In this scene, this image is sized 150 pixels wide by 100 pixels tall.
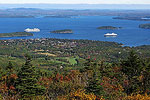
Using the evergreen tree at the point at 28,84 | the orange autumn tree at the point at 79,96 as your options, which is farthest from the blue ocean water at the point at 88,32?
the orange autumn tree at the point at 79,96

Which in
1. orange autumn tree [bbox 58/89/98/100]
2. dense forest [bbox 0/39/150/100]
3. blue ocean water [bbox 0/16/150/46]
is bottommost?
blue ocean water [bbox 0/16/150/46]

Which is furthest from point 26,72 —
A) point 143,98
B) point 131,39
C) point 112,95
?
point 131,39

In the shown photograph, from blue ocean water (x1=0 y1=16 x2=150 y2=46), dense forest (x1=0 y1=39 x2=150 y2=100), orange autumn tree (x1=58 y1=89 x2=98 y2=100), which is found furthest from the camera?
blue ocean water (x1=0 y1=16 x2=150 y2=46)

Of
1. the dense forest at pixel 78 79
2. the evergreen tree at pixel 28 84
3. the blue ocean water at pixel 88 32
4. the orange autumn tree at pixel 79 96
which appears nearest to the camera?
the orange autumn tree at pixel 79 96

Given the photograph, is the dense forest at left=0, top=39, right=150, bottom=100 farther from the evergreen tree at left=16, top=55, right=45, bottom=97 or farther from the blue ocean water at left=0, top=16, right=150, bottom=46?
the blue ocean water at left=0, top=16, right=150, bottom=46

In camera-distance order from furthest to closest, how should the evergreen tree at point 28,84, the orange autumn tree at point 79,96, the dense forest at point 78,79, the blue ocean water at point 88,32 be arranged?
the blue ocean water at point 88,32
the evergreen tree at point 28,84
the dense forest at point 78,79
the orange autumn tree at point 79,96

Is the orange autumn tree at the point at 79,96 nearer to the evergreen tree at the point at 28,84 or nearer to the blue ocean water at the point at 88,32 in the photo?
the evergreen tree at the point at 28,84

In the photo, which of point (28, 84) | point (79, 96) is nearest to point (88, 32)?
point (28, 84)

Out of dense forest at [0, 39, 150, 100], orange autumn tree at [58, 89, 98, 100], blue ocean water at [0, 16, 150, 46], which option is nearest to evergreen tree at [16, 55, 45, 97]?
dense forest at [0, 39, 150, 100]
